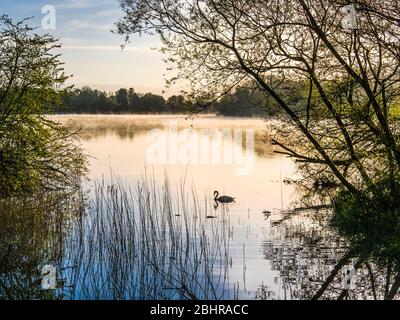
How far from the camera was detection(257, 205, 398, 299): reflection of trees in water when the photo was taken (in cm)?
988

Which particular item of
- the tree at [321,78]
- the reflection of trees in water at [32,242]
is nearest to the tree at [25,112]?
the reflection of trees in water at [32,242]

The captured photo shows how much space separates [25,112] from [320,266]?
10.2 meters

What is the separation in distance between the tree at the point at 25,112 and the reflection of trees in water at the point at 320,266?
7190mm

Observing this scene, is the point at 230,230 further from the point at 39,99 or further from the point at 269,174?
the point at 269,174

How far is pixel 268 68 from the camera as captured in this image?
44.7ft

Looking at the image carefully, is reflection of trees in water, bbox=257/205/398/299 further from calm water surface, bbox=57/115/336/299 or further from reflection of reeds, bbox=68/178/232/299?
reflection of reeds, bbox=68/178/232/299

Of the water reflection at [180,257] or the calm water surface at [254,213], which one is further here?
the calm water surface at [254,213]

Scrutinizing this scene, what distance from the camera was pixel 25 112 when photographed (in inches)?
716

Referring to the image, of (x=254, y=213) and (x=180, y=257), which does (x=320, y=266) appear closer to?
(x=180, y=257)

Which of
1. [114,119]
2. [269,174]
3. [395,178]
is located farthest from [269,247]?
[114,119]

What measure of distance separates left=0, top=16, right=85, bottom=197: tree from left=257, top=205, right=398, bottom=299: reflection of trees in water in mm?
7190

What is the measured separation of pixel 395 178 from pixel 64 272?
22.9ft

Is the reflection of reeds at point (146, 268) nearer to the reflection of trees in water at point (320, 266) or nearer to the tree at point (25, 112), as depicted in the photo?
the reflection of trees in water at point (320, 266)

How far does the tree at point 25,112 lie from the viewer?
1778cm
